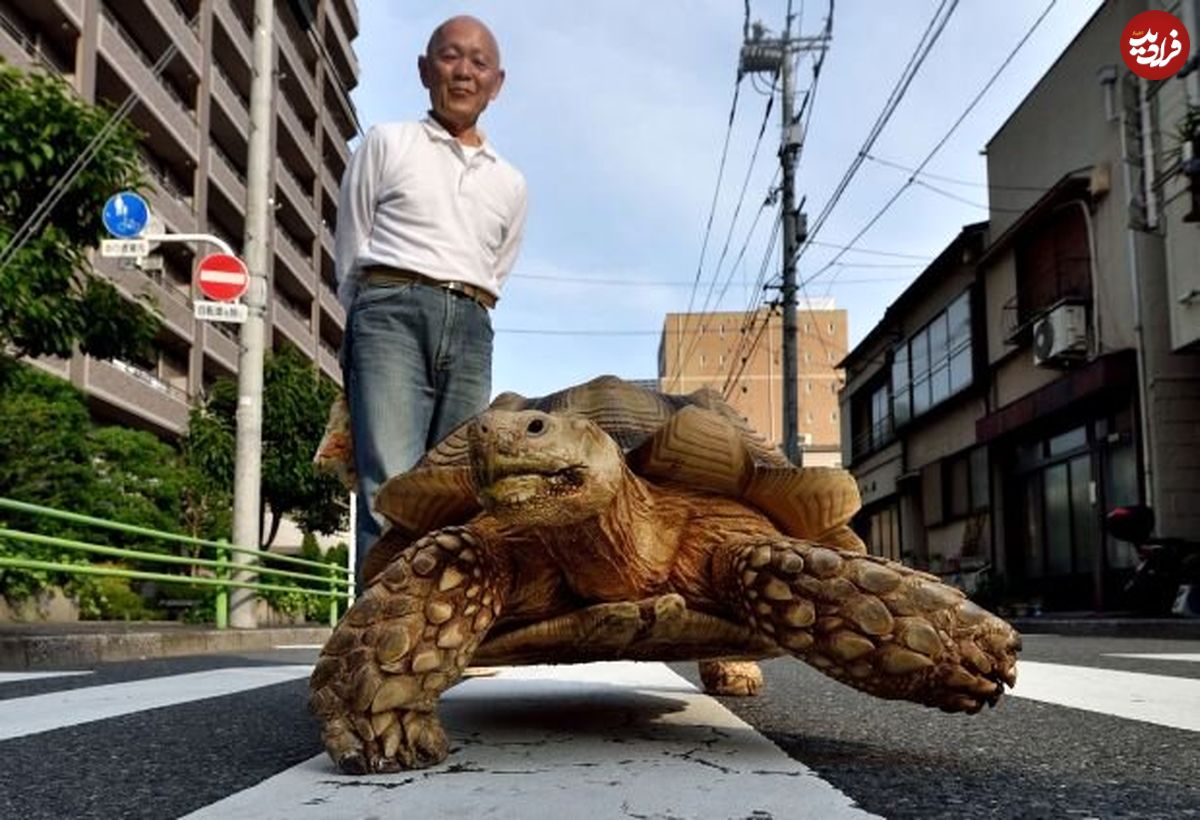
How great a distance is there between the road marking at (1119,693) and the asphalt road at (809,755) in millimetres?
50

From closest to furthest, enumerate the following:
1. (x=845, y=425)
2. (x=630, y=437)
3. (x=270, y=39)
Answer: (x=630, y=437) → (x=270, y=39) → (x=845, y=425)

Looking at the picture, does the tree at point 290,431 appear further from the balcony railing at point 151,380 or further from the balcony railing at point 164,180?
the balcony railing at point 164,180

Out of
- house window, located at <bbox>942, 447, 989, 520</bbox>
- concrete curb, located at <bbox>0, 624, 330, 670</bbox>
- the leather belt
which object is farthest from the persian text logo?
the leather belt

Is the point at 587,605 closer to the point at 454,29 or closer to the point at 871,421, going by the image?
the point at 454,29

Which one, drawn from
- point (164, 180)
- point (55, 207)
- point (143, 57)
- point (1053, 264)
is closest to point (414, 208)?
point (55, 207)

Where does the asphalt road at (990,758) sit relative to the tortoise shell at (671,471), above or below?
below

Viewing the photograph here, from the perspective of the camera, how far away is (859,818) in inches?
58.5

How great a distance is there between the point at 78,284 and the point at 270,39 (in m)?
4.53

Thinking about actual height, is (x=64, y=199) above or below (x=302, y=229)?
below

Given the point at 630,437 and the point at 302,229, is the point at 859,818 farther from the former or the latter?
the point at 302,229

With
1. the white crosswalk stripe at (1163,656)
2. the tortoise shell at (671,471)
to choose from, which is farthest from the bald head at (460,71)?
the white crosswalk stripe at (1163,656)

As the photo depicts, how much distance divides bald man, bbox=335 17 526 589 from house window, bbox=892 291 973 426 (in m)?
19.7

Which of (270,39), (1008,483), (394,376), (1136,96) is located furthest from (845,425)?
(394,376)

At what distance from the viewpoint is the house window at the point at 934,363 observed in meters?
22.5
